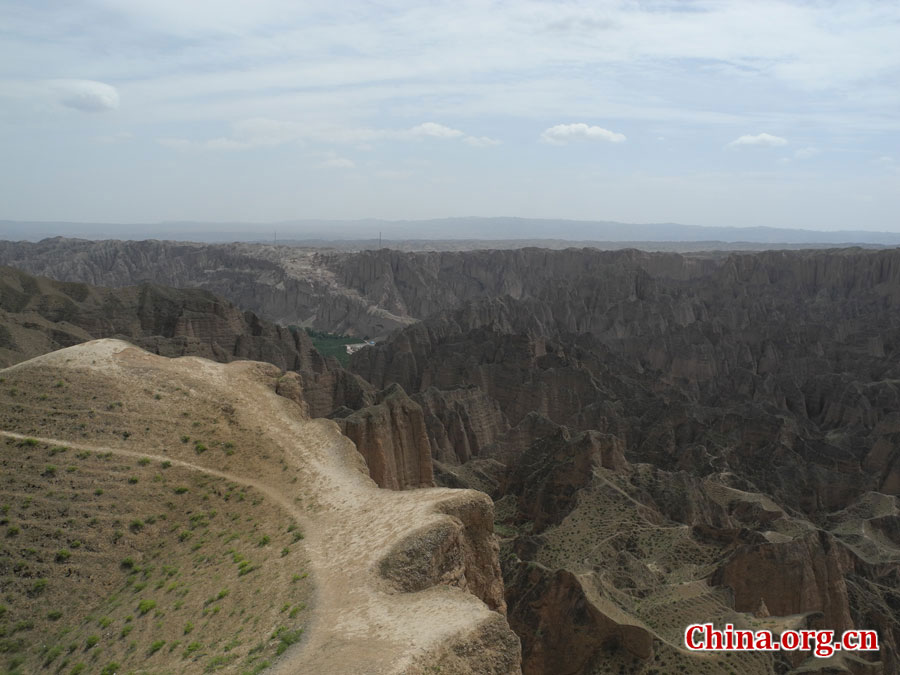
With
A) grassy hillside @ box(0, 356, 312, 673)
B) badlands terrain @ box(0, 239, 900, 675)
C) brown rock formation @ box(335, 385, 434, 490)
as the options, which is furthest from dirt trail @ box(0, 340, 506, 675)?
brown rock formation @ box(335, 385, 434, 490)

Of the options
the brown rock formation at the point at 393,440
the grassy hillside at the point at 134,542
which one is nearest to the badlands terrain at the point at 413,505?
the grassy hillside at the point at 134,542

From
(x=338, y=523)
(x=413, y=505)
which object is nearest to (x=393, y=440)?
(x=338, y=523)

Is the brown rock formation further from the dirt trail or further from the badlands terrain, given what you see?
the dirt trail

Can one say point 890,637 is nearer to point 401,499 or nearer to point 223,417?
point 401,499

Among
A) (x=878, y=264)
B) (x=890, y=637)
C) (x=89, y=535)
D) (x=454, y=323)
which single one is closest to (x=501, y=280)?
(x=454, y=323)

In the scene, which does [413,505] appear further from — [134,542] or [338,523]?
[134,542]

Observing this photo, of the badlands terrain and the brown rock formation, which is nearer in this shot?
the badlands terrain
